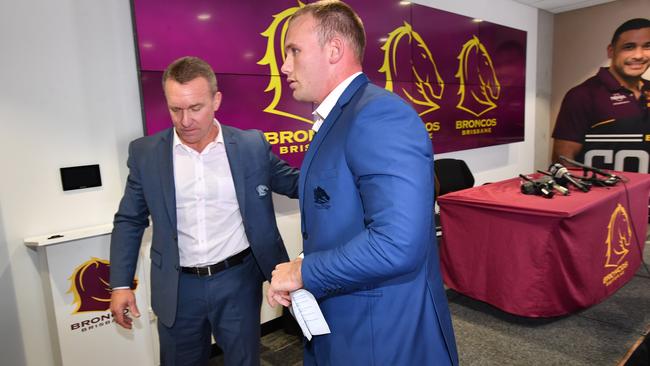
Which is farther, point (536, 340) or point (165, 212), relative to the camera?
point (536, 340)

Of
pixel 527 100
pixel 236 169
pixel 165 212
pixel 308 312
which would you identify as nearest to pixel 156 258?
pixel 165 212

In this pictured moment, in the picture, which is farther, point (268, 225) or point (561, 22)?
point (561, 22)

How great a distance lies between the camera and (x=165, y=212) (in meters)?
1.43

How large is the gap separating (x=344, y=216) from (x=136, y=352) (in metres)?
1.74

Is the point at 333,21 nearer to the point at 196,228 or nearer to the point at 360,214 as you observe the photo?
the point at 360,214

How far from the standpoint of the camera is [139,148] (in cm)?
149

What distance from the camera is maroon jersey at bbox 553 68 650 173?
5.07 metres

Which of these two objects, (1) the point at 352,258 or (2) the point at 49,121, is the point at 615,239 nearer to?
(1) the point at 352,258

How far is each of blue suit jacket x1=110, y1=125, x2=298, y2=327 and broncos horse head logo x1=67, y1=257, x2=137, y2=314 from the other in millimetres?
590

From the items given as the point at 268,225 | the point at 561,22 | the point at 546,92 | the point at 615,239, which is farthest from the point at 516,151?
the point at 268,225

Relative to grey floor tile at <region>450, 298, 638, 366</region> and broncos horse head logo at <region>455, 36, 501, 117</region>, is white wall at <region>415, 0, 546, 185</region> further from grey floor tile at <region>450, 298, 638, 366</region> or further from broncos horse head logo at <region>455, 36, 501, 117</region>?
grey floor tile at <region>450, 298, 638, 366</region>

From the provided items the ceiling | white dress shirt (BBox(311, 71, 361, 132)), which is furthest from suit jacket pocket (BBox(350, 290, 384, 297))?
the ceiling

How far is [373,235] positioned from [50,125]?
1.84 m

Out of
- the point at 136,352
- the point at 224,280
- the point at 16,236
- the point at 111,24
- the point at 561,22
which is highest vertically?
the point at 561,22
